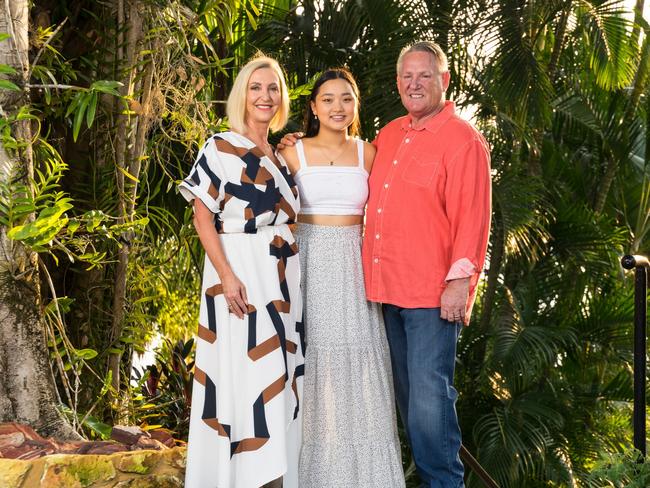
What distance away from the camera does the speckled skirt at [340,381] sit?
10.9ft

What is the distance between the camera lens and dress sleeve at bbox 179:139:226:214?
3160mm

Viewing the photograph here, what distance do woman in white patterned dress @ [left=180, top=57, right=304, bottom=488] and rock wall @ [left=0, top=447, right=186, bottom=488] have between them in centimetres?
9

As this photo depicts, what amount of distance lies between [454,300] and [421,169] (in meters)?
0.48

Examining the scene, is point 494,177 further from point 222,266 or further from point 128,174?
point 222,266

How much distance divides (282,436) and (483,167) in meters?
1.16

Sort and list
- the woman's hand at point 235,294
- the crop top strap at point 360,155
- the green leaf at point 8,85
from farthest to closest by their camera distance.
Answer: the crop top strap at point 360,155 → the woman's hand at point 235,294 → the green leaf at point 8,85

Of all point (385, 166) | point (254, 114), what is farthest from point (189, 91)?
point (385, 166)

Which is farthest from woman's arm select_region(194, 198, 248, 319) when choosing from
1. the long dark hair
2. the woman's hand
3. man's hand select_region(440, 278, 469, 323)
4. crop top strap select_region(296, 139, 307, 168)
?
man's hand select_region(440, 278, 469, 323)

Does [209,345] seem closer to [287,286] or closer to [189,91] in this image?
[287,286]

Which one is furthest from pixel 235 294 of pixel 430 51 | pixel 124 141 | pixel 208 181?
pixel 124 141

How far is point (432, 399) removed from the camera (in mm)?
3184

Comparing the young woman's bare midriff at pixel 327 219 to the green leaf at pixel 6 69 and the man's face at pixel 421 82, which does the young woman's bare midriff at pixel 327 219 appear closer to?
the man's face at pixel 421 82

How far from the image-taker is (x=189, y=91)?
4.00 m

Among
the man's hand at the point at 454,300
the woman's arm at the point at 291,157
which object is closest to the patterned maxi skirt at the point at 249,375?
the woman's arm at the point at 291,157
